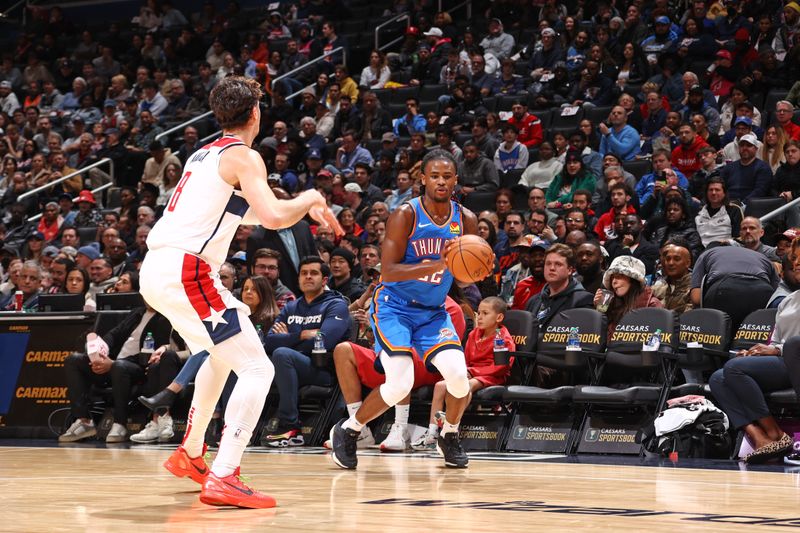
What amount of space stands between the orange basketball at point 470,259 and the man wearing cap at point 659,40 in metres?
9.69

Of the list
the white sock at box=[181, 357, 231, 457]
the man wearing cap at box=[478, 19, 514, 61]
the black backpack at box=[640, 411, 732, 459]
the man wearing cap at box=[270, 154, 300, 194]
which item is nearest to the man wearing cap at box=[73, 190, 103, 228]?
the man wearing cap at box=[270, 154, 300, 194]

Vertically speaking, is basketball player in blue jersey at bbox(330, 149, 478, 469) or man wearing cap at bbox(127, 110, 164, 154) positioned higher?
basketball player in blue jersey at bbox(330, 149, 478, 469)

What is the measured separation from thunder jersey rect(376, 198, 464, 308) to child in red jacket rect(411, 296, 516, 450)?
214 centimetres

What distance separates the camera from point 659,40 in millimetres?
15180

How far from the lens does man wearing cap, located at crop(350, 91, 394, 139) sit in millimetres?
16734

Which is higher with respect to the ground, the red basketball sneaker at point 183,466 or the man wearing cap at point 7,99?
the red basketball sneaker at point 183,466

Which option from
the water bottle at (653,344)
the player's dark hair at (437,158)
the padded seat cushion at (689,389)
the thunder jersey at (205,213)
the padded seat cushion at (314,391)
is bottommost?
the padded seat cushion at (314,391)

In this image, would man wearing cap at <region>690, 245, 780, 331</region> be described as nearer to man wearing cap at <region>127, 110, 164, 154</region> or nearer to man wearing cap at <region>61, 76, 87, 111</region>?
man wearing cap at <region>127, 110, 164, 154</region>

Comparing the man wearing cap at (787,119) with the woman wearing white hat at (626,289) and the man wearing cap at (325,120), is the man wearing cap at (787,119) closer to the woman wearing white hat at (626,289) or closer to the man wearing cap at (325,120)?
the woman wearing white hat at (626,289)

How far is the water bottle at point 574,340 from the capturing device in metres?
8.73

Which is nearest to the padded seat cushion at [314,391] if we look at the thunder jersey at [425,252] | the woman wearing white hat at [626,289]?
the woman wearing white hat at [626,289]

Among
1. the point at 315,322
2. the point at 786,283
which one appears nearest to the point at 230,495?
the point at 315,322

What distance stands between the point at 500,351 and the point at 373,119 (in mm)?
8634

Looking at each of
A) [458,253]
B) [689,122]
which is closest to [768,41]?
[689,122]
